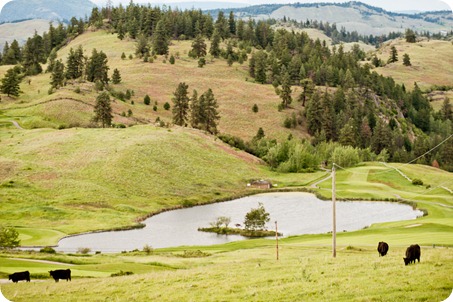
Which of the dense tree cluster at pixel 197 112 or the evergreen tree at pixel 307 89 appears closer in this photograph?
the dense tree cluster at pixel 197 112

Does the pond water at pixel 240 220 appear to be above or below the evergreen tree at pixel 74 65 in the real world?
below

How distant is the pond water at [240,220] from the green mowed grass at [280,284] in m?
32.4

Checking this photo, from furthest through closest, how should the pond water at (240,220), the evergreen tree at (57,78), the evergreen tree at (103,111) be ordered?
the evergreen tree at (57,78) < the evergreen tree at (103,111) < the pond water at (240,220)

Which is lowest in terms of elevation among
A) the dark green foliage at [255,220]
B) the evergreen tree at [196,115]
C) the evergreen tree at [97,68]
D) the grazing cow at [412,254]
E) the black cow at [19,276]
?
the dark green foliage at [255,220]

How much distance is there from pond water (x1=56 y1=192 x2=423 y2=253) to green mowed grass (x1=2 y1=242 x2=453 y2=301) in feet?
106

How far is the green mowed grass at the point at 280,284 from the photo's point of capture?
88.6 feet

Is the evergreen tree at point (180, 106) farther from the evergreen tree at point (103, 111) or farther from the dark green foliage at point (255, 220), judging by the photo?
the dark green foliage at point (255, 220)

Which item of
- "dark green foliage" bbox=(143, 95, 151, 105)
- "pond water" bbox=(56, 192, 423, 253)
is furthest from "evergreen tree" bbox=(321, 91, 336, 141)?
"pond water" bbox=(56, 192, 423, 253)

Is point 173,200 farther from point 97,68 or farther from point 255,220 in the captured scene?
point 97,68

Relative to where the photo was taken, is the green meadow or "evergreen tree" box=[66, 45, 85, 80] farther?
"evergreen tree" box=[66, 45, 85, 80]

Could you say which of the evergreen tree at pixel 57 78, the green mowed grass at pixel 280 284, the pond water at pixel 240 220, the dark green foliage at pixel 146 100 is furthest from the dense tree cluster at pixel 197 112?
the green mowed grass at pixel 280 284

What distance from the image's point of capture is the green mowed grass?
27.0m

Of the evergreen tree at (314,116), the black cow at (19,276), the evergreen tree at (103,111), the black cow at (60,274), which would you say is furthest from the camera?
the evergreen tree at (314,116)

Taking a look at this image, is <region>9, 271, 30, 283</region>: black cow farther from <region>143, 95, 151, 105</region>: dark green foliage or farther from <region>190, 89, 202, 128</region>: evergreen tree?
<region>143, 95, 151, 105</region>: dark green foliage
